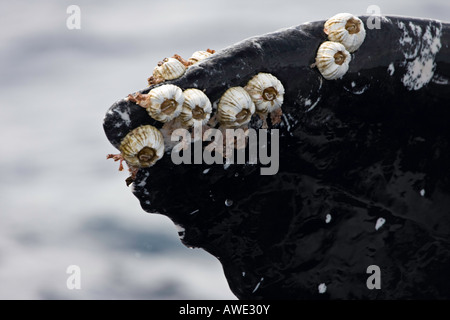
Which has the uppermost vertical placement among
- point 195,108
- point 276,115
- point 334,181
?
point 195,108

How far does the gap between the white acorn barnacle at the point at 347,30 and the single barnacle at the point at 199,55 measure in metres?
0.95

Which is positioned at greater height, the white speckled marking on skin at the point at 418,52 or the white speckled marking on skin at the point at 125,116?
the white speckled marking on skin at the point at 418,52

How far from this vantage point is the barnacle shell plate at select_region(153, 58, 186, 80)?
7.14 meters

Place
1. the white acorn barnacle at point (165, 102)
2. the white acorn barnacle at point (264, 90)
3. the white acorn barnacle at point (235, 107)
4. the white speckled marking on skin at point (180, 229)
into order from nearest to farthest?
the white acorn barnacle at point (165, 102) < the white acorn barnacle at point (235, 107) < the white acorn barnacle at point (264, 90) < the white speckled marking on skin at point (180, 229)

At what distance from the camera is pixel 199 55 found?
24.8 feet

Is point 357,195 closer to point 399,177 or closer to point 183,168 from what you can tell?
point 399,177

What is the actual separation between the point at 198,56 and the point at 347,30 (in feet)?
3.98

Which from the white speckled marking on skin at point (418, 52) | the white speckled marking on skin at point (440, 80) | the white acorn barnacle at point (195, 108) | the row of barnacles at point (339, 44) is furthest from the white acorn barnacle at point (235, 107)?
the white speckled marking on skin at point (440, 80)

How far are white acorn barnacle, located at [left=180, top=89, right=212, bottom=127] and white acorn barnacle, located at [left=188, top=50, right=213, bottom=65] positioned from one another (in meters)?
0.49

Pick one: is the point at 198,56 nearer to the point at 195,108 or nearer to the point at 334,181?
the point at 195,108

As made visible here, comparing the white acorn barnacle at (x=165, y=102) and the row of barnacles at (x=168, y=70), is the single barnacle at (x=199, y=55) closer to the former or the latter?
the row of barnacles at (x=168, y=70)

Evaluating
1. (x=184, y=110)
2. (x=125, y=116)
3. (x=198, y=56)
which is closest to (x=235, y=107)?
(x=184, y=110)

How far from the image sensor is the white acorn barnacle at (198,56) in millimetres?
7475
